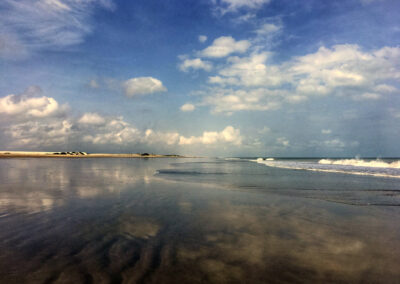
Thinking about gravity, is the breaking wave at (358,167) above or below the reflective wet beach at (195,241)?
below

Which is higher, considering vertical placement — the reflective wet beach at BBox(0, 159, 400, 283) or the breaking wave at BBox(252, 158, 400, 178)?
the reflective wet beach at BBox(0, 159, 400, 283)

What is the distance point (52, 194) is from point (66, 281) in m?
9.91

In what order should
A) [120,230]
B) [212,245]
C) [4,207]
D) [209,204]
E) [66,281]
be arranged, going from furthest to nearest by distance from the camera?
[209,204] < [4,207] < [120,230] < [212,245] < [66,281]

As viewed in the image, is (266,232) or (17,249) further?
(266,232)

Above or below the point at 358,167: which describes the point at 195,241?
above

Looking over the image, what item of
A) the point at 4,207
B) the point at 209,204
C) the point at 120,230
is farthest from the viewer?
the point at 209,204

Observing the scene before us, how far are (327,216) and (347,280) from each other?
508 centimetres

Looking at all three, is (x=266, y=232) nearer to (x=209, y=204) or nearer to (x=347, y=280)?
(x=347, y=280)

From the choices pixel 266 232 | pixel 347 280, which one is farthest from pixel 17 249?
pixel 347 280

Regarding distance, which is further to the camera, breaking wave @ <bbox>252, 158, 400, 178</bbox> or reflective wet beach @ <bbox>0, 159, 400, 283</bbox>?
breaking wave @ <bbox>252, 158, 400, 178</bbox>

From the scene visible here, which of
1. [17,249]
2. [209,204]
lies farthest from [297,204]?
[17,249]

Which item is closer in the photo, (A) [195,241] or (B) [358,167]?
(A) [195,241]

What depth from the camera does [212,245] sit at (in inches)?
224

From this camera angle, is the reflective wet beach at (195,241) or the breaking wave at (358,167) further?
the breaking wave at (358,167)
